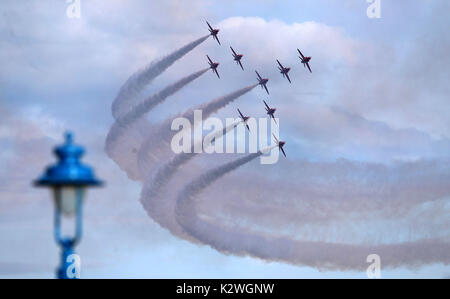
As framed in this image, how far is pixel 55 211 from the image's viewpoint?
1234 cm

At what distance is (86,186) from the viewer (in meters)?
12.5

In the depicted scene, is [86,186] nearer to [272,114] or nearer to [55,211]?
[55,211]

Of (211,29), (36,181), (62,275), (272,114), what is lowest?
(62,275)
